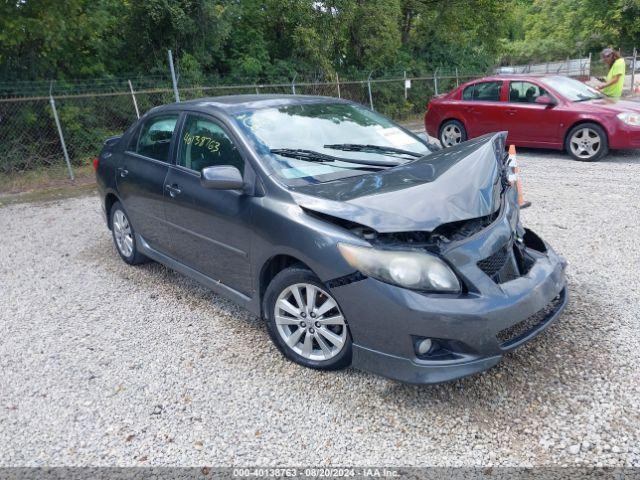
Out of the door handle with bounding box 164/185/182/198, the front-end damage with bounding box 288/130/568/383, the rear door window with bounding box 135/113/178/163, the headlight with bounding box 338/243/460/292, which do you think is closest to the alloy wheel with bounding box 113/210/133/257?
the rear door window with bounding box 135/113/178/163

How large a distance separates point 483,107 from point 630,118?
2.64 m

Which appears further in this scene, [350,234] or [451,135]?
[451,135]

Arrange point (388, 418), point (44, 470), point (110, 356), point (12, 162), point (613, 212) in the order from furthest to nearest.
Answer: point (12, 162), point (613, 212), point (110, 356), point (388, 418), point (44, 470)

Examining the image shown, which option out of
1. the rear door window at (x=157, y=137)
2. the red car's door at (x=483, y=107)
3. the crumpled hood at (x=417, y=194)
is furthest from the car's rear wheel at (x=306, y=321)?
the red car's door at (x=483, y=107)

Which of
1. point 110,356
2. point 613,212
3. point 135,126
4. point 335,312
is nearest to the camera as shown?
point 335,312

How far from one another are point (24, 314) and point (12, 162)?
25.9ft

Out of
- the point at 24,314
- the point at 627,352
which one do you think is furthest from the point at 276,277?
the point at 24,314

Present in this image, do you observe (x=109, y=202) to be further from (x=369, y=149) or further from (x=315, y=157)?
(x=369, y=149)

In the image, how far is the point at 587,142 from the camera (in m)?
9.00

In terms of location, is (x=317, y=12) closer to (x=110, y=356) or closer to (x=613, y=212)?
(x=613, y=212)

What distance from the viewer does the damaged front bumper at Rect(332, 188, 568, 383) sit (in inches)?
103

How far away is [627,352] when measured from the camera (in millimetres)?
3197

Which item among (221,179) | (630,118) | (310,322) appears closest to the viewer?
(310,322)

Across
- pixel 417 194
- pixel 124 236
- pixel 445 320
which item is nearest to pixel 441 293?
pixel 445 320
